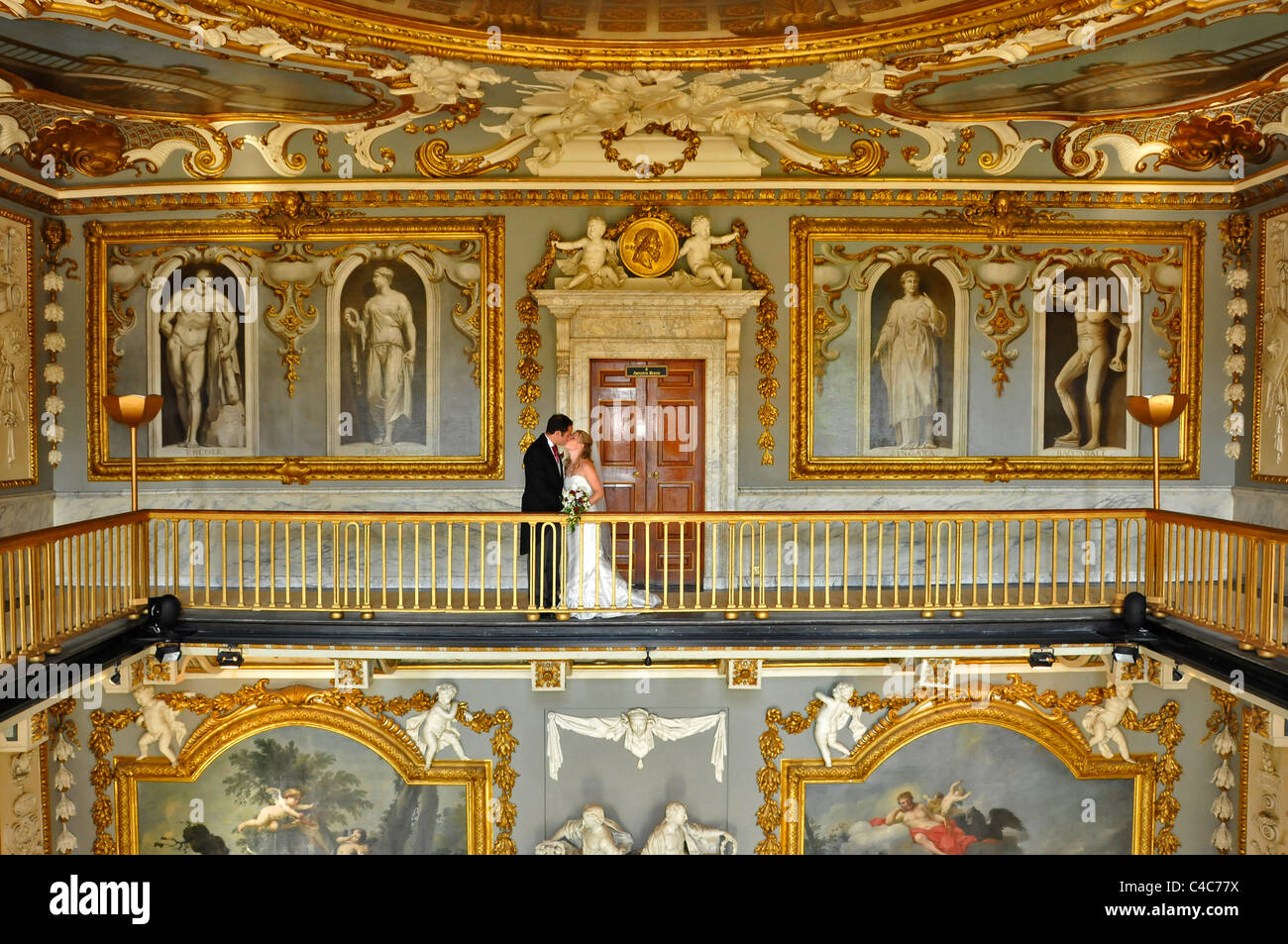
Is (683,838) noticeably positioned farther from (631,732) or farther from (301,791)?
(301,791)

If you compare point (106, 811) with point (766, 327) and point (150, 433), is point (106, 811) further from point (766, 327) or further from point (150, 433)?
point (766, 327)

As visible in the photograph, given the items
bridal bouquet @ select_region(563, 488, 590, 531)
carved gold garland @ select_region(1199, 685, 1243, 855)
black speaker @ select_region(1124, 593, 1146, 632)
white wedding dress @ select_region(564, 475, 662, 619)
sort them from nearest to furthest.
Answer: bridal bouquet @ select_region(563, 488, 590, 531), white wedding dress @ select_region(564, 475, 662, 619), black speaker @ select_region(1124, 593, 1146, 632), carved gold garland @ select_region(1199, 685, 1243, 855)

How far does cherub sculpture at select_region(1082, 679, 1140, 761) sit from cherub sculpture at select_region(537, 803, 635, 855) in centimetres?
580

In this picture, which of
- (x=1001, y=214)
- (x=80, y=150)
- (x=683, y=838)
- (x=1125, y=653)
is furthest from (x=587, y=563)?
(x=80, y=150)

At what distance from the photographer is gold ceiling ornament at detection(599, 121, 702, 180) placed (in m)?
10.7

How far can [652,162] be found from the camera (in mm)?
10945

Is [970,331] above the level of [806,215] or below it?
below

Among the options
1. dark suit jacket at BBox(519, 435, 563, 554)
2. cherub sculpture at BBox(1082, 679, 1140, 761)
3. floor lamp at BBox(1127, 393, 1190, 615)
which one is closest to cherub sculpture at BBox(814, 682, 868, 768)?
cherub sculpture at BBox(1082, 679, 1140, 761)

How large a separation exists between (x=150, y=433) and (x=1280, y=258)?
14.1m

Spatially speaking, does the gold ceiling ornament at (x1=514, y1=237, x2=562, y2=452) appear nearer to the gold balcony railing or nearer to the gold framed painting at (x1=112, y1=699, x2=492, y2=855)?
the gold balcony railing

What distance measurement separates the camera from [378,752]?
429 inches

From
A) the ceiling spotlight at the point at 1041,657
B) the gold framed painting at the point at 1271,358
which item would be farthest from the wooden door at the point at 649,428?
the gold framed painting at the point at 1271,358

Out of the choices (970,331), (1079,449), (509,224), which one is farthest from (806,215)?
(1079,449)

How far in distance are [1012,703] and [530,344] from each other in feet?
24.4
